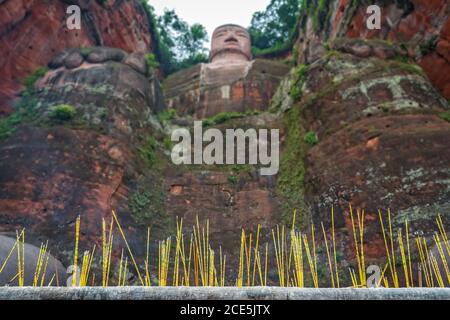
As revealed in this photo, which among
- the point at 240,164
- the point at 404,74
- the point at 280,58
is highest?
the point at 280,58

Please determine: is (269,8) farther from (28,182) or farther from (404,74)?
(28,182)

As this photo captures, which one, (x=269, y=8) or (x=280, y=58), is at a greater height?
(x=269, y=8)

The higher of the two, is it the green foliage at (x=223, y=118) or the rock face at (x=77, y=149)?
the green foliage at (x=223, y=118)

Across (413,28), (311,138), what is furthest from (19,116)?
(413,28)

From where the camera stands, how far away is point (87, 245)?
34.2 feet

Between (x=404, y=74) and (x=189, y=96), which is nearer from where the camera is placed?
(x=404, y=74)

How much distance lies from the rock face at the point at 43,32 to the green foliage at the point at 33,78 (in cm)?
25

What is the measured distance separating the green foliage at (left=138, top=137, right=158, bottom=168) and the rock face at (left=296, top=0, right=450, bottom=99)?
22.2 ft

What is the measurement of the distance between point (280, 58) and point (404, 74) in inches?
679

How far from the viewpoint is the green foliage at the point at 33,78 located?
15817mm

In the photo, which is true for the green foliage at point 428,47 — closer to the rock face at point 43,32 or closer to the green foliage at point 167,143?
the green foliage at point 167,143

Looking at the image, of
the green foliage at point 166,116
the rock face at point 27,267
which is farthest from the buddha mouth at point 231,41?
the rock face at point 27,267

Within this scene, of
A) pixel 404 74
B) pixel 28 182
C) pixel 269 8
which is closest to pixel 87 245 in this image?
pixel 28 182

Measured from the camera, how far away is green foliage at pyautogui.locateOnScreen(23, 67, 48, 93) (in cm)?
1582
